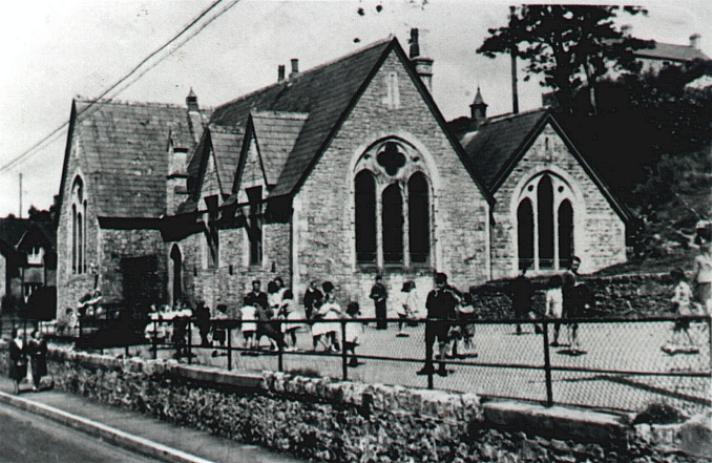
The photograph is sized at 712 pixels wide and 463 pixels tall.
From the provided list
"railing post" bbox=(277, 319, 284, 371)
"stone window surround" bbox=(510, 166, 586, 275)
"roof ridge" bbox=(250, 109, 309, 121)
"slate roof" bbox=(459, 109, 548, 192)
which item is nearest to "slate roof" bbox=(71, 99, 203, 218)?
"roof ridge" bbox=(250, 109, 309, 121)

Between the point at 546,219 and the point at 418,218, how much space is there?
5449mm

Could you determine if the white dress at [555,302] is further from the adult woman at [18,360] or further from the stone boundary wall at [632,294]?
the adult woman at [18,360]

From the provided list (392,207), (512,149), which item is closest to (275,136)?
(392,207)

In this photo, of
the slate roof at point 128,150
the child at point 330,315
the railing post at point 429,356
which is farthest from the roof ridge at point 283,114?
the railing post at point 429,356

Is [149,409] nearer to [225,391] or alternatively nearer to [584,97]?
[225,391]

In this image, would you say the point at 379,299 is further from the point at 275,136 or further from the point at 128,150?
the point at 128,150

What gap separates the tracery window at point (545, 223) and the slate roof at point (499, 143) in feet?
4.30

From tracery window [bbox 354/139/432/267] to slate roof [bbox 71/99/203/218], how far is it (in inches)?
420

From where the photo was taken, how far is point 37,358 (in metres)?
24.5

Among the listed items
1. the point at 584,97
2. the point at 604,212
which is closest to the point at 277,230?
the point at 604,212

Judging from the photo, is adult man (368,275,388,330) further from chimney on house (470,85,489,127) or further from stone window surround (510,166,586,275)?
chimney on house (470,85,489,127)

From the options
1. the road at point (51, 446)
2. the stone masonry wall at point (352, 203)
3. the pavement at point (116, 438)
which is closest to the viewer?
the pavement at point (116, 438)

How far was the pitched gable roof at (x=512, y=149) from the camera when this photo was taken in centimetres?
3209

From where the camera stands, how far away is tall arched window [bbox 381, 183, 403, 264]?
96.9 feet
